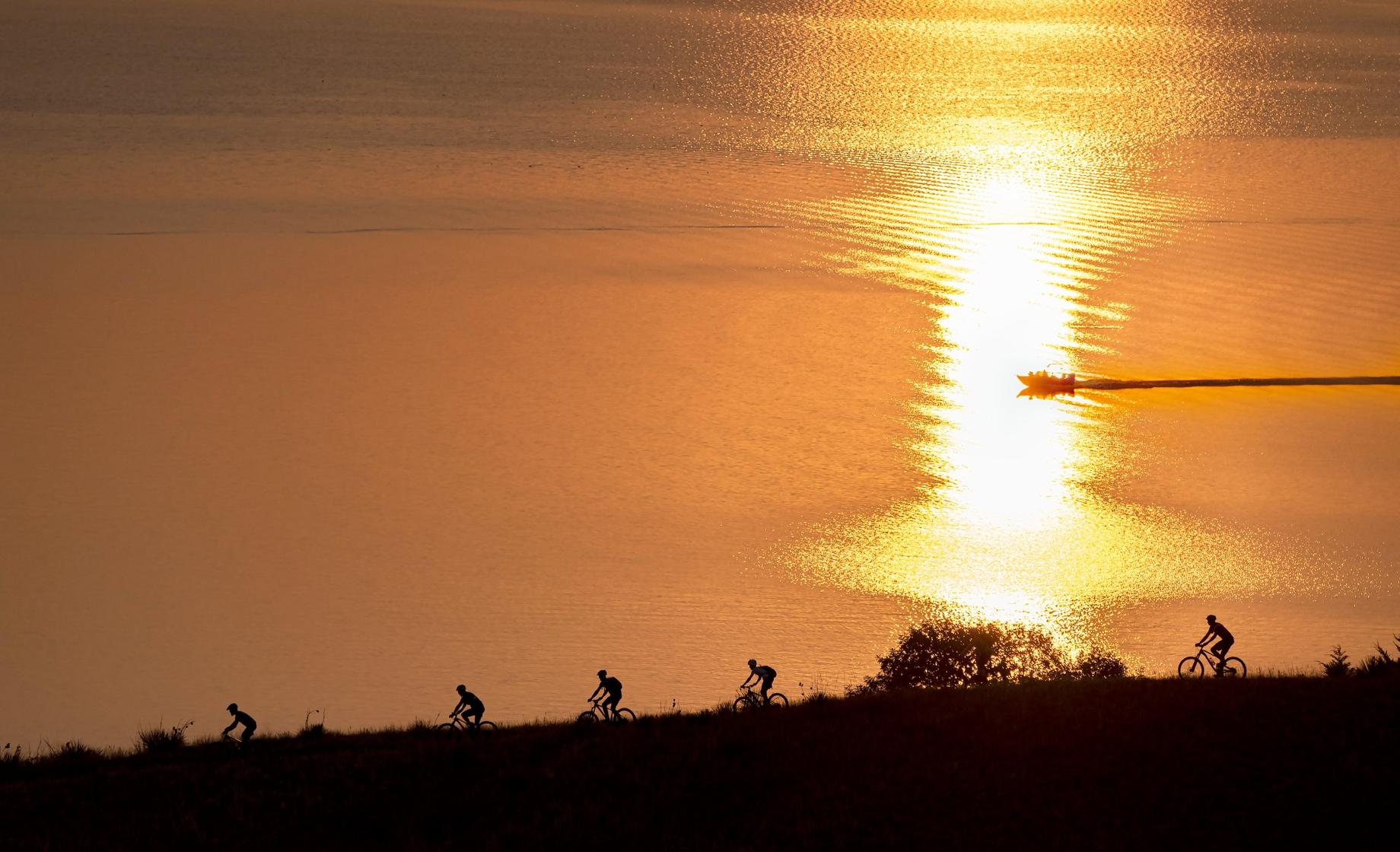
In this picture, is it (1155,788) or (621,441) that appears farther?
(621,441)

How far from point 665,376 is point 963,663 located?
34461mm

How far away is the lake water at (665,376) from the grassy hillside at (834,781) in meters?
10.7

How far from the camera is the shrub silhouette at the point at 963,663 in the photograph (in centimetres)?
3070

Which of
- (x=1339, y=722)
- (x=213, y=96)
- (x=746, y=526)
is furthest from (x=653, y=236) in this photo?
(x=1339, y=722)

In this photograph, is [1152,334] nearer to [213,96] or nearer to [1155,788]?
[1155,788]

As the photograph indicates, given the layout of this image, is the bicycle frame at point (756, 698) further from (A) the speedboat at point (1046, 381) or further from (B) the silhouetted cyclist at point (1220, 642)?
(A) the speedboat at point (1046, 381)

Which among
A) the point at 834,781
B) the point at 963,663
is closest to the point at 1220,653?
the point at 963,663

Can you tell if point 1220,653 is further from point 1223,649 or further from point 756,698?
point 756,698

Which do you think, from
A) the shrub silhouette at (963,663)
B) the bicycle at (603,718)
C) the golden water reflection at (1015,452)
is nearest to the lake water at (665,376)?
the golden water reflection at (1015,452)

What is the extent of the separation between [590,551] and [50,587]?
1306 centimetres

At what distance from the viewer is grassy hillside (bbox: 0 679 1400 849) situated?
2134cm

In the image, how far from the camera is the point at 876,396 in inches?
2443

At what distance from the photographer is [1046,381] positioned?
64000 millimetres

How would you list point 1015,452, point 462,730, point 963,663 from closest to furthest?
point 462,730 < point 963,663 < point 1015,452
